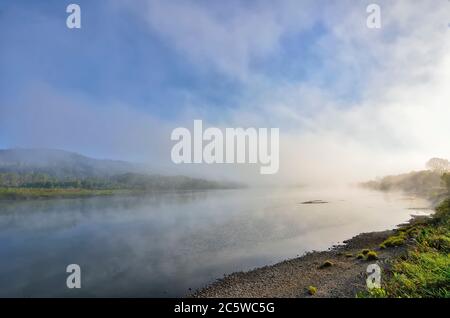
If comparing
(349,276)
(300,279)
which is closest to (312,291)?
(300,279)

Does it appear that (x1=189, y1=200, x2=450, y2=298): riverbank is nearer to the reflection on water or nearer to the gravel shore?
the gravel shore

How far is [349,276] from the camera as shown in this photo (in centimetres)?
1525

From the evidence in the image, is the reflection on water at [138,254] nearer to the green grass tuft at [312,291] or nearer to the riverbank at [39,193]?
the green grass tuft at [312,291]

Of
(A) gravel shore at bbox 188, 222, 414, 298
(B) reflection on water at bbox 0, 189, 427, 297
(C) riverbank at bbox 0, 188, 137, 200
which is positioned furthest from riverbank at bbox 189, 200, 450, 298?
(C) riverbank at bbox 0, 188, 137, 200

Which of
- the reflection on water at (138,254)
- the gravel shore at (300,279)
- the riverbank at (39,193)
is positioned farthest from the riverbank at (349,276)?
the riverbank at (39,193)

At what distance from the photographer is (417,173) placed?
149 m

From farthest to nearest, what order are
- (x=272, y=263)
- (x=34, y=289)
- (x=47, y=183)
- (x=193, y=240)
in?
(x=47, y=183) → (x=193, y=240) → (x=272, y=263) → (x=34, y=289)

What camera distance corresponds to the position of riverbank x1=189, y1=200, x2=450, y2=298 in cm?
791
